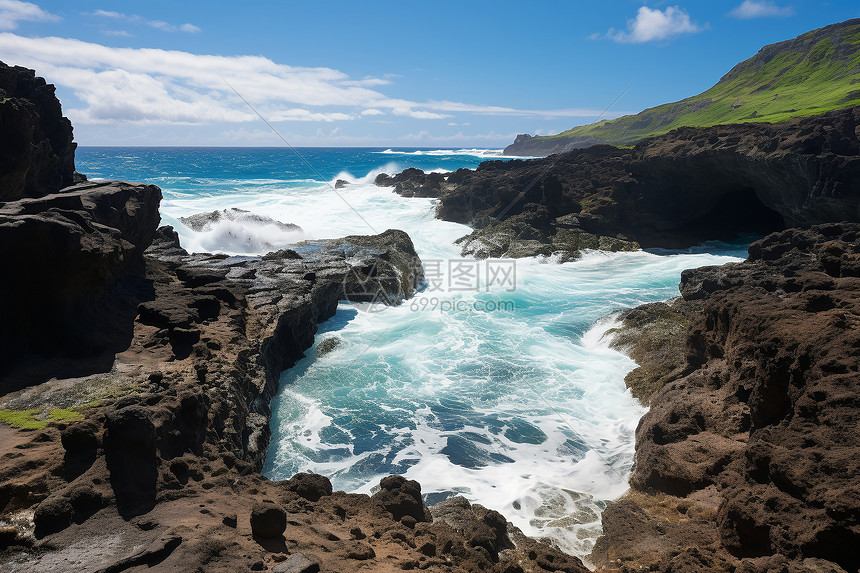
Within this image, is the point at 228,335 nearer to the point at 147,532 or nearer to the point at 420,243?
the point at 147,532

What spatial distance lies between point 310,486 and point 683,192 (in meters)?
28.8

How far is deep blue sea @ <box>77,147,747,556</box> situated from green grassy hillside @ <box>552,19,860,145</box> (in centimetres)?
2994

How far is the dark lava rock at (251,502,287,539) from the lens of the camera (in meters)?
5.16

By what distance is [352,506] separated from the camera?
22.0 feet

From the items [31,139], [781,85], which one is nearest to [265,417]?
[31,139]

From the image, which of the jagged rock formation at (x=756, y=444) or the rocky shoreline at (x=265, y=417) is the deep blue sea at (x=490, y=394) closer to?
the rocky shoreline at (x=265, y=417)

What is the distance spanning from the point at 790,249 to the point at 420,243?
19.1m

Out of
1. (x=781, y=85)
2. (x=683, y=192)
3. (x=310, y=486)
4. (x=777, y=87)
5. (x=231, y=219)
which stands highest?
(x=781, y=85)

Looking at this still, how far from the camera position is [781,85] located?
61625 mm

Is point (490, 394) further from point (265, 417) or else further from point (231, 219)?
point (231, 219)

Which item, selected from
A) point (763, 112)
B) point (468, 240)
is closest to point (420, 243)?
point (468, 240)

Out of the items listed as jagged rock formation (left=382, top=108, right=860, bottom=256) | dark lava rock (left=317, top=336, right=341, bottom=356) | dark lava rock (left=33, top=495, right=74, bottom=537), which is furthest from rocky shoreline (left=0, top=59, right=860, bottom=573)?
jagged rock formation (left=382, top=108, right=860, bottom=256)

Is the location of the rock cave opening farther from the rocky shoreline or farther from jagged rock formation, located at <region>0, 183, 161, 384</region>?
jagged rock formation, located at <region>0, 183, 161, 384</region>

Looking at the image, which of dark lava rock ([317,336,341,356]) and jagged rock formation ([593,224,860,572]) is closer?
jagged rock formation ([593,224,860,572])
